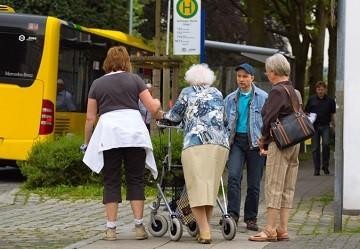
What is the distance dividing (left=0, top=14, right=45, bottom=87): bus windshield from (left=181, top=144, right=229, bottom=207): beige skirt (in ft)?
26.2

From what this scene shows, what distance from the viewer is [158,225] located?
9.54 m

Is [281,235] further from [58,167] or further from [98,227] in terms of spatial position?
[58,167]

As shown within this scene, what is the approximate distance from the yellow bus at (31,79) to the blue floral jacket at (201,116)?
709 centimetres

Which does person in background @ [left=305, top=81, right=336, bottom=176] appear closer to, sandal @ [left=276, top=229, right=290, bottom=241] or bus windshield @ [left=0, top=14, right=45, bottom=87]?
bus windshield @ [left=0, top=14, right=45, bottom=87]

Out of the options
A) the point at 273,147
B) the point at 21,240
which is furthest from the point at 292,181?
the point at 21,240

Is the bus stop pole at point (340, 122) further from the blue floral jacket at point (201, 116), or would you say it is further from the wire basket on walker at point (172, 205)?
the wire basket on walker at point (172, 205)

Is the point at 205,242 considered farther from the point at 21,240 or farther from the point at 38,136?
the point at 38,136

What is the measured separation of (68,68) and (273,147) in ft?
29.1

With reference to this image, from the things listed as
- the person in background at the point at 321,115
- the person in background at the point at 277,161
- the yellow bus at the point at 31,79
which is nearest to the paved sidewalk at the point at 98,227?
the person in background at the point at 277,161

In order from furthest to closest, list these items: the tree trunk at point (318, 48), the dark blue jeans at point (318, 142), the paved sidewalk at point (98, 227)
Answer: the tree trunk at point (318, 48) < the dark blue jeans at point (318, 142) < the paved sidewalk at point (98, 227)

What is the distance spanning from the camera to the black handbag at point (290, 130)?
9.15 metres

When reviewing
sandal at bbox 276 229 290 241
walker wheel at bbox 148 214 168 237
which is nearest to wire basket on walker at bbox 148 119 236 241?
walker wheel at bbox 148 214 168 237

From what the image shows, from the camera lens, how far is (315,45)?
110 feet

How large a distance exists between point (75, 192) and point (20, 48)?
408 cm
